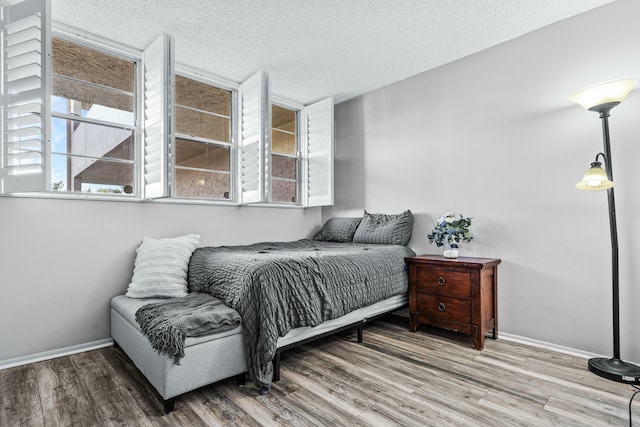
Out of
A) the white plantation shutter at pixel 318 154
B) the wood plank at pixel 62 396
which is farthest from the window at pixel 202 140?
the wood plank at pixel 62 396

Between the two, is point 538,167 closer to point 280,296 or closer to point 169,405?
point 280,296

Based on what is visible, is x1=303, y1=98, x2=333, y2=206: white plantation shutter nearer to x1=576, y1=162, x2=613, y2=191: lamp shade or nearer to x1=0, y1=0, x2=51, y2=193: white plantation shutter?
x1=576, y1=162, x2=613, y2=191: lamp shade

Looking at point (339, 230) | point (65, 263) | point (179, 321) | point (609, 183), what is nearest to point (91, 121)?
point (65, 263)

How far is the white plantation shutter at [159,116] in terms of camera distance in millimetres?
2596

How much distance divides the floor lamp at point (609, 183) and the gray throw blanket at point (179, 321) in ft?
7.51

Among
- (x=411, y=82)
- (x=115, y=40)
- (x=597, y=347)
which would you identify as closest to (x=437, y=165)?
(x=411, y=82)

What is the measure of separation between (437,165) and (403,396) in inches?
85.5

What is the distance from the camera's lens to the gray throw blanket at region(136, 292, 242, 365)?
1701 mm

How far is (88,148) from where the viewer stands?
272 centimetres

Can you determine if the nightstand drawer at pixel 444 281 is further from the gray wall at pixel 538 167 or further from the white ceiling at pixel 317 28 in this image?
the white ceiling at pixel 317 28

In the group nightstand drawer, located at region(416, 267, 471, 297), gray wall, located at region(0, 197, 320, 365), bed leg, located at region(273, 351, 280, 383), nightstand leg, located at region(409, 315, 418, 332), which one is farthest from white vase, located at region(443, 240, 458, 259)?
gray wall, located at region(0, 197, 320, 365)

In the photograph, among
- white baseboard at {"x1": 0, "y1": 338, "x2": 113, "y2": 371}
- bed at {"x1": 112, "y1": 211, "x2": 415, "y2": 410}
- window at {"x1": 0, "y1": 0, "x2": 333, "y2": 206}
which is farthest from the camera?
white baseboard at {"x1": 0, "y1": 338, "x2": 113, "y2": 371}

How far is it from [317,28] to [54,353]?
3.13 m

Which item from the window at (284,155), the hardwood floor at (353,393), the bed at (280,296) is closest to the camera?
the hardwood floor at (353,393)
